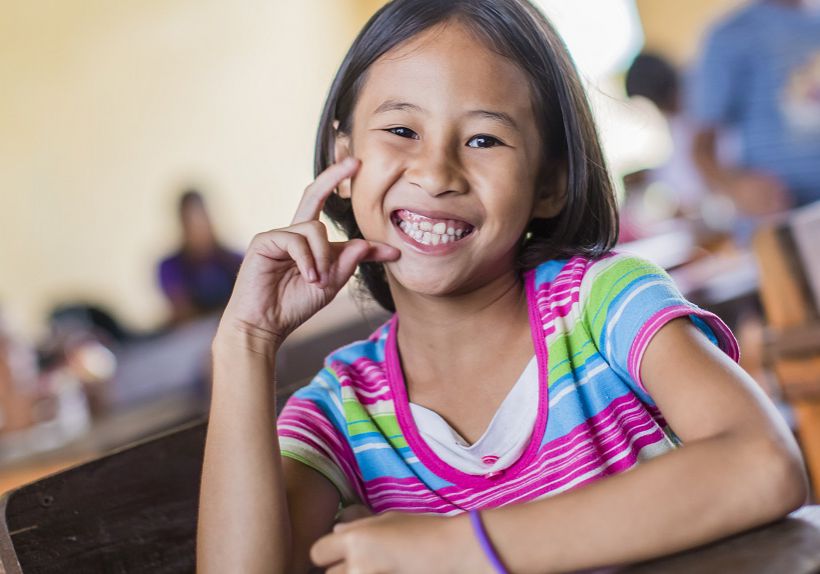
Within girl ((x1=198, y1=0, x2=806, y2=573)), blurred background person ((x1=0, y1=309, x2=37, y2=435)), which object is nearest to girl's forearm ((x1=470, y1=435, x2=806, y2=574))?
girl ((x1=198, y1=0, x2=806, y2=573))

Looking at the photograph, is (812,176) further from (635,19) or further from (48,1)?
(48,1)

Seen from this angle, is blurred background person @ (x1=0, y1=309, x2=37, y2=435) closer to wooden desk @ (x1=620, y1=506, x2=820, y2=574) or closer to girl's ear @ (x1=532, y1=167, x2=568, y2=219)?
girl's ear @ (x1=532, y1=167, x2=568, y2=219)

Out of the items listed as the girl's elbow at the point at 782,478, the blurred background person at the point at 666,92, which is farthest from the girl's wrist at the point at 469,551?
the blurred background person at the point at 666,92

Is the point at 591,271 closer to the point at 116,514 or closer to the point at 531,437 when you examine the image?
the point at 531,437

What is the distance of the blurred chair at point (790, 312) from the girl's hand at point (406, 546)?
127cm

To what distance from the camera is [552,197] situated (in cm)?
129

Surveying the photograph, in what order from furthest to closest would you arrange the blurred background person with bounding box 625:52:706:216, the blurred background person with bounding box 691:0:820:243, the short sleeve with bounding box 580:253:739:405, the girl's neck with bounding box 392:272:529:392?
the blurred background person with bounding box 625:52:706:216
the blurred background person with bounding box 691:0:820:243
the girl's neck with bounding box 392:272:529:392
the short sleeve with bounding box 580:253:739:405

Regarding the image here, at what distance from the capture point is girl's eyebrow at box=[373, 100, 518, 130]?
3.73ft

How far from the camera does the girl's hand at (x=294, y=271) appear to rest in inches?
44.9

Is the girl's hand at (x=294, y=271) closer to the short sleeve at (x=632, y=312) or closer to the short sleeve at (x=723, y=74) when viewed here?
the short sleeve at (x=632, y=312)

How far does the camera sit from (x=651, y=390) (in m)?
1.01

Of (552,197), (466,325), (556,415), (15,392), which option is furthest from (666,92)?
(556,415)

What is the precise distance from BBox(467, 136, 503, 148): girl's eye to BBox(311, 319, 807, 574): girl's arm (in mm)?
431

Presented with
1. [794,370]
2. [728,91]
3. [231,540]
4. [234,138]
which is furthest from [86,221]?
[231,540]
